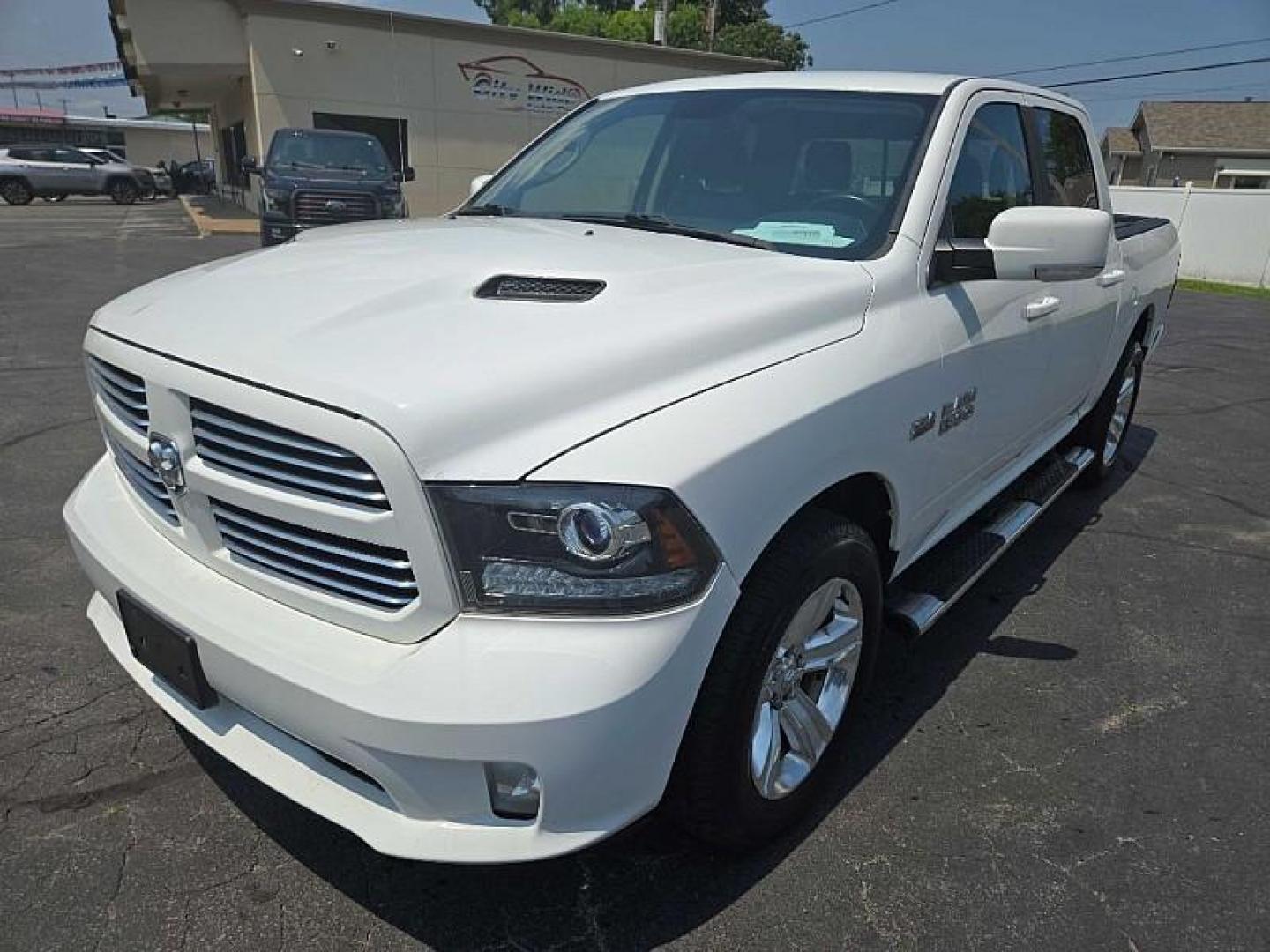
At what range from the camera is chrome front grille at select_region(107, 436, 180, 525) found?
7.16 ft

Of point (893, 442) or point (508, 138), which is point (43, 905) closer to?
point (893, 442)

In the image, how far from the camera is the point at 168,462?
204 cm

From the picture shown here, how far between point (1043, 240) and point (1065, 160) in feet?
6.03

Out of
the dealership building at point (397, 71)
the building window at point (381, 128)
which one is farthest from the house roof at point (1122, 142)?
the building window at point (381, 128)

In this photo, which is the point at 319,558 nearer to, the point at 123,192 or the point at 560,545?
the point at 560,545

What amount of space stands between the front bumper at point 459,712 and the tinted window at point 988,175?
174 centimetres

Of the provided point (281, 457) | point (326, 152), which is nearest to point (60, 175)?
point (326, 152)

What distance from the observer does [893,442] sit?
237 centimetres

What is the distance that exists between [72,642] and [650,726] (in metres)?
2.48

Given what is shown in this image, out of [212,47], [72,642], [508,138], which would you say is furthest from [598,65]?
[72,642]

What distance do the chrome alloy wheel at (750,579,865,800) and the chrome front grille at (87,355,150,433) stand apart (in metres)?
1.59

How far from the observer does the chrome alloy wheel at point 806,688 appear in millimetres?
2219

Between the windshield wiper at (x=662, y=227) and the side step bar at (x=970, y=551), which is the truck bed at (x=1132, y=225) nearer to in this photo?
the side step bar at (x=970, y=551)

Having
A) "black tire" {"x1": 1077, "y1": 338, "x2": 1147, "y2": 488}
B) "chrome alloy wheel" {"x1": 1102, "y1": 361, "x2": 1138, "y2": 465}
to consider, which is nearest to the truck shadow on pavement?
"black tire" {"x1": 1077, "y1": 338, "x2": 1147, "y2": 488}
